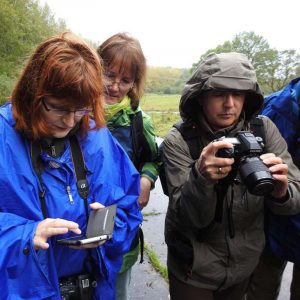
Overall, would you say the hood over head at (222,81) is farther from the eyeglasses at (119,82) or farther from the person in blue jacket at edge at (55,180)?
the person in blue jacket at edge at (55,180)

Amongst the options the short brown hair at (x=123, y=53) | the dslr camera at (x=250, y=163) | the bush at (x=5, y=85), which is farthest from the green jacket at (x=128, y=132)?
the bush at (x=5, y=85)

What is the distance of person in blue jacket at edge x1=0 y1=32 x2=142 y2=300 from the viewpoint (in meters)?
1.41

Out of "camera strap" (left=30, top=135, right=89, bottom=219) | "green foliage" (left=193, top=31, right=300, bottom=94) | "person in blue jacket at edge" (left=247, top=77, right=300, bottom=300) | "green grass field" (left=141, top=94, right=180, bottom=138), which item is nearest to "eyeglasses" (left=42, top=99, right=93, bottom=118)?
"camera strap" (left=30, top=135, right=89, bottom=219)

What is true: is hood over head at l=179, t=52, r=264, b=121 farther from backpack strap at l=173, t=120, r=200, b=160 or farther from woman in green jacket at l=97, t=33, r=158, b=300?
woman in green jacket at l=97, t=33, r=158, b=300

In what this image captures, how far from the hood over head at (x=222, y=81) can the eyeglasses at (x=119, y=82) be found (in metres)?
0.44

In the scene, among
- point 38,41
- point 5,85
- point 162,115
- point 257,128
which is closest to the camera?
point 257,128

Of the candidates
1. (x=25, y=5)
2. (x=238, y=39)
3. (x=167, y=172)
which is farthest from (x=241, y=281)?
(x=238, y=39)

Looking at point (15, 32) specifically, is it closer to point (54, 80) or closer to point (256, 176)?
point (54, 80)

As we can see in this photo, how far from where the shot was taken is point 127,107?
2.39 meters

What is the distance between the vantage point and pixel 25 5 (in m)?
31.6

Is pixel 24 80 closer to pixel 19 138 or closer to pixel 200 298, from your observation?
pixel 19 138

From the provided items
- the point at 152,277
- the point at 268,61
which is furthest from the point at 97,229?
the point at 268,61

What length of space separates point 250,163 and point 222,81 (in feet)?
1.78

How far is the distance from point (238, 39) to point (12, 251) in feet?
170
